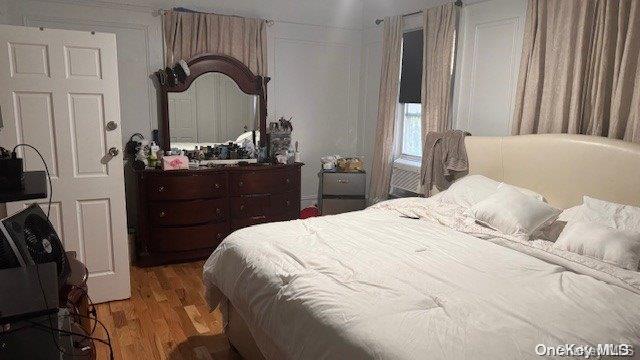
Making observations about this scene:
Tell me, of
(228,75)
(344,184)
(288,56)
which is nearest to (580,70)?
(344,184)

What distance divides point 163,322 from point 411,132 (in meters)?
3.11

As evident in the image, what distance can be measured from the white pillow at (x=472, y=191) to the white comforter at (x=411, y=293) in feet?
1.67

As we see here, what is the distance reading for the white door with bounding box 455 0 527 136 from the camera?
3.30 metres

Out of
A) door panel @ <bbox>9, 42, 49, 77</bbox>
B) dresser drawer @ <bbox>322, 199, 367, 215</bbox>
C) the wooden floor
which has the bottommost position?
the wooden floor

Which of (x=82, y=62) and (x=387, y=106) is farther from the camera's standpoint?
(x=387, y=106)

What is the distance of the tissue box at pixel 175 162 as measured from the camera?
150 inches

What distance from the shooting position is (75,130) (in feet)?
9.41

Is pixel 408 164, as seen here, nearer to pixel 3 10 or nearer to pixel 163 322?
pixel 163 322

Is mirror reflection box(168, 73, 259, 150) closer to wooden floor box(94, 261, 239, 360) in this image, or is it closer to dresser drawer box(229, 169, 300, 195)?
dresser drawer box(229, 169, 300, 195)

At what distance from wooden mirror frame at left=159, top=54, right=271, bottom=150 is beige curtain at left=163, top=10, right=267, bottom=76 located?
0.24ft

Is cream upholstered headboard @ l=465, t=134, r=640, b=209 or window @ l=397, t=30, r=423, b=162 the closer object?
cream upholstered headboard @ l=465, t=134, r=640, b=209

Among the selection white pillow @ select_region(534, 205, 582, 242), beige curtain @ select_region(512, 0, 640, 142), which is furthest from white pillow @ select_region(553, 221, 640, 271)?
beige curtain @ select_region(512, 0, 640, 142)

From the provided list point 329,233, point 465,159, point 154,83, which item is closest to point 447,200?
point 465,159

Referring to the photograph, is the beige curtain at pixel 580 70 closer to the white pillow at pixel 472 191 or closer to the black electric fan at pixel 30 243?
the white pillow at pixel 472 191
